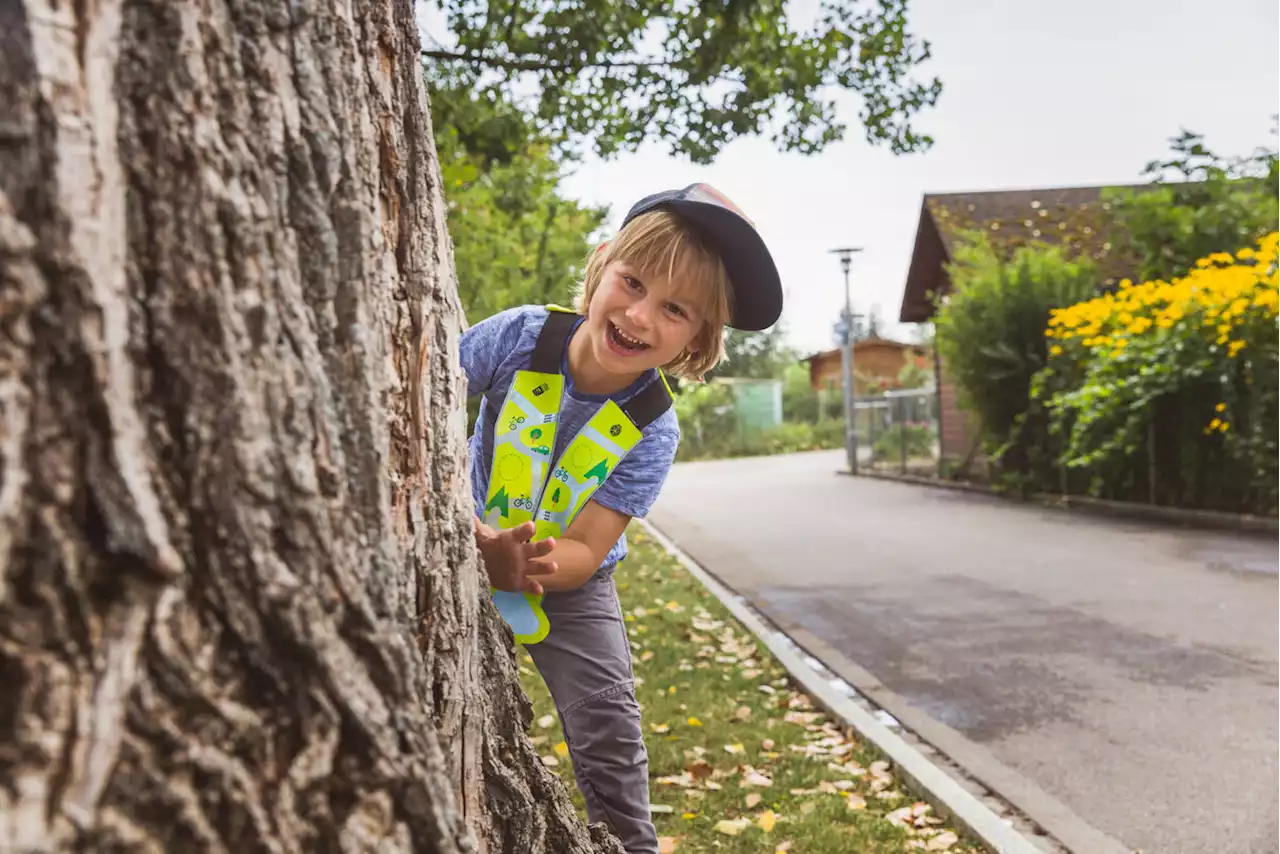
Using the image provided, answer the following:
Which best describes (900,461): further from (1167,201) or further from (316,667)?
(316,667)

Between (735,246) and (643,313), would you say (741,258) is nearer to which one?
(735,246)

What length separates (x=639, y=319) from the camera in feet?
8.29

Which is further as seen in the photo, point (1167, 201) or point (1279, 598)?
point (1167, 201)

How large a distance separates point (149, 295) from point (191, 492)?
0.19 metres

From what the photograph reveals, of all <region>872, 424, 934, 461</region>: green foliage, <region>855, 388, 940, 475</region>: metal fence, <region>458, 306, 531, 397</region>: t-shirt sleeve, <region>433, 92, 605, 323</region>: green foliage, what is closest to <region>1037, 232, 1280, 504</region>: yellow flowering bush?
<region>433, 92, 605, 323</region>: green foliage

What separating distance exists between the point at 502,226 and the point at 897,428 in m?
17.3

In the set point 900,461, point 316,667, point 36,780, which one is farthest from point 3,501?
point 900,461

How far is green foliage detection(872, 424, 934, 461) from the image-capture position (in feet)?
82.2

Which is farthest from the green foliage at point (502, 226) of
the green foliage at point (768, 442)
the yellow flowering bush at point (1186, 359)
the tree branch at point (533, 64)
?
the green foliage at point (768, 442)

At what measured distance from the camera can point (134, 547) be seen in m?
0.98

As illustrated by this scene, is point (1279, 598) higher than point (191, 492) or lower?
lower

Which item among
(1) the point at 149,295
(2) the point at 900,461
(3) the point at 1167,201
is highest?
(3) the point at 1167,201

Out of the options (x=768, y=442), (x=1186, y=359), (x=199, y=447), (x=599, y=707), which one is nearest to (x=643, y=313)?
(x=599, y=707)

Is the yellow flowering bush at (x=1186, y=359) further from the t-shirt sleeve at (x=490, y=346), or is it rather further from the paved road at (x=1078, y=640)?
the t-shirt sleeve at (x=490, y=346)
